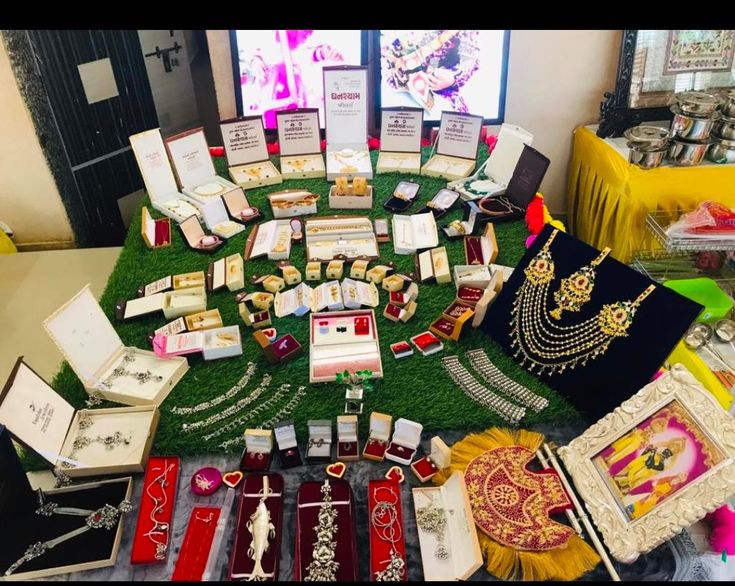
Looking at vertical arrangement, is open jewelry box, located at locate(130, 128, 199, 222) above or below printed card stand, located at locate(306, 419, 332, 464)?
above

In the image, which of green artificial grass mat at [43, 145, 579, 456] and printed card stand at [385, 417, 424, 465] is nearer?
printed card stand at [385, 417, 424, 465]

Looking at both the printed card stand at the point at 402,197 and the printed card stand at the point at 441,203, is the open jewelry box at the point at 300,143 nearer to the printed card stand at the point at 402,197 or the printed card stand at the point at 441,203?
the printed card stand at the point at 402,197

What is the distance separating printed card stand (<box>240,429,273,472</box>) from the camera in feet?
6.44

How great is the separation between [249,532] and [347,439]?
0.44 m

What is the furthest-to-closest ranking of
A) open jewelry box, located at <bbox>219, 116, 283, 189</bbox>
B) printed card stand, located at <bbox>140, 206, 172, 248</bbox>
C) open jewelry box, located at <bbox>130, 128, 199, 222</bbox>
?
open jewelry box, located at <bbox>219, 116, 283, 189</bbox>, open jewelry box, located at <bbox>130, 128, 199, 222</bbox>, printed card stand, located at <bbox>140, 206, 172, 248</bbox>

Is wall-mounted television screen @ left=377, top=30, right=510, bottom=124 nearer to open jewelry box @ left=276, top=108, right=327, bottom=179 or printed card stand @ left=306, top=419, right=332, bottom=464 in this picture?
open jewelry box @ left=276, top=108, right=327, bottom=179

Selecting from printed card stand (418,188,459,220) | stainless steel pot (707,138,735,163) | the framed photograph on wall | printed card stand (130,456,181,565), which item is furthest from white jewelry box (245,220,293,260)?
stainless steel pot (707,138,735,163)

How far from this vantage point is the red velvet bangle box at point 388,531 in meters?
1.70

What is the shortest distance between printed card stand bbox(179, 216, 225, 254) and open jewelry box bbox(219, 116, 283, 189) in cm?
53

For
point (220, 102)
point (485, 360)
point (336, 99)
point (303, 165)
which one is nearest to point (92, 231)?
point (220, 102)

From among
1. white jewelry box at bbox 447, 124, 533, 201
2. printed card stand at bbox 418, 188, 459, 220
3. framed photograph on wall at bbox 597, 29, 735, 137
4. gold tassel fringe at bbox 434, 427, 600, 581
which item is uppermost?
framed photograph on wall at bbox 597, 29, 735, 137

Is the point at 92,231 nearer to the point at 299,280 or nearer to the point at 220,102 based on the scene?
the point at 220,102

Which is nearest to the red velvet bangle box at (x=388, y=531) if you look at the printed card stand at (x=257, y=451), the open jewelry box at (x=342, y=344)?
the printed card stand at (x=257, y=451)

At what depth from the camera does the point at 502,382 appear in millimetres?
2236
